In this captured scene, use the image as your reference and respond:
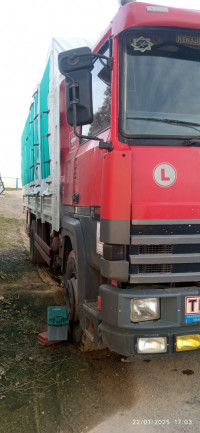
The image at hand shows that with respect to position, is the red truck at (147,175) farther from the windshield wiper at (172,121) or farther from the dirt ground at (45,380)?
the dirt ground at (45,380)

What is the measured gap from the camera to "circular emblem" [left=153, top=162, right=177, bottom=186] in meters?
2.46

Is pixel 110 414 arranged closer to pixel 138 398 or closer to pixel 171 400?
pixel 138 398

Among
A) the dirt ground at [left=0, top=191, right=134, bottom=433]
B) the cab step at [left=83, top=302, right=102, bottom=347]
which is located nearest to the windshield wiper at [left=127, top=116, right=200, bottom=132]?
the cab step at [left=83, top=302, right=102, bottom=347]

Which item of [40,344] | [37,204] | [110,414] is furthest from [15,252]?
[110,414]

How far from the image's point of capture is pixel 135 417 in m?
2.71

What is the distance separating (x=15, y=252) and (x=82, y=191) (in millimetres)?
6578

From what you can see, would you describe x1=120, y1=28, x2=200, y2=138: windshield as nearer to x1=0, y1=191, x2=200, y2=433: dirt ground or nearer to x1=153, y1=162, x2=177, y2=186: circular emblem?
x1=153, y1=162, x2=177, y2=186: circular emblem

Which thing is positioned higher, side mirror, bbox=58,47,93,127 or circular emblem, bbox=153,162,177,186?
side mirror, bbox=58,47,93,127

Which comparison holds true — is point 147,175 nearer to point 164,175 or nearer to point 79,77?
point 164,175

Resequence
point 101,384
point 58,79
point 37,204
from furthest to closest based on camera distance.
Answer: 1. point 37,204
2. point 58,79
3. point 101,384

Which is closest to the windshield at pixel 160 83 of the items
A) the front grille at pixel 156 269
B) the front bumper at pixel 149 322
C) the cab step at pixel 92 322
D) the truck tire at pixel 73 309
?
the front grille at pixel 156 269

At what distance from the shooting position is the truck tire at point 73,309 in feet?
11.3

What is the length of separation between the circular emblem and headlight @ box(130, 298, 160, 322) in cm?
78

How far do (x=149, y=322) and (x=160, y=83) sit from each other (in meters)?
1.66
